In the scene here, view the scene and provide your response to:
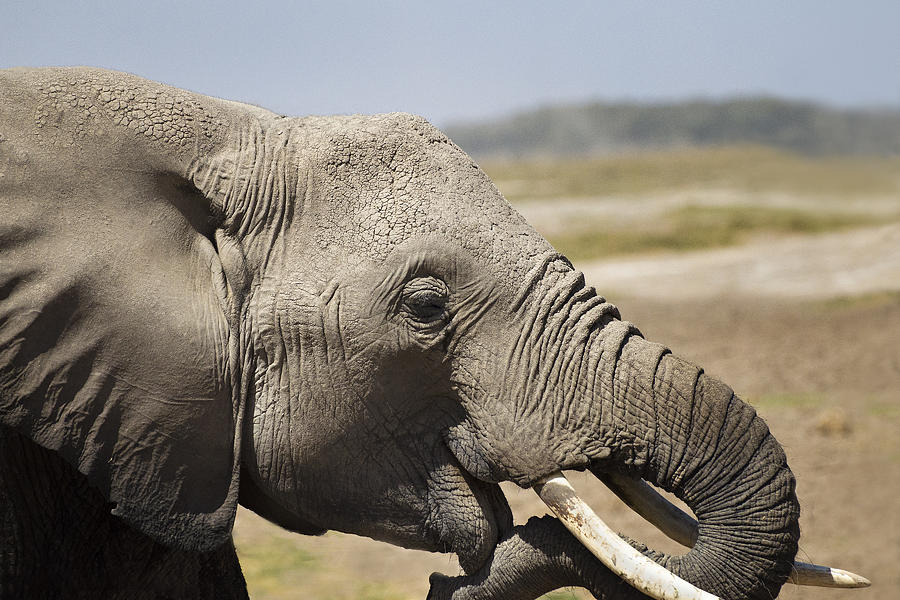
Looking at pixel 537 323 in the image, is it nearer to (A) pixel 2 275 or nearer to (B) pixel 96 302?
(B) pixel 96 302

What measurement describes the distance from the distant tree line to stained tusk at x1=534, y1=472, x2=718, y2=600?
2173 centimetres

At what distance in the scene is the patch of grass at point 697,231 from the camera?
76.9ft

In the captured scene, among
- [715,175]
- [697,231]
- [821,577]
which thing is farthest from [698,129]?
[821,577]

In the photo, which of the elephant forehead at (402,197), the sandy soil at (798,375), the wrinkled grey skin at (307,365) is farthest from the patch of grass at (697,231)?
the wrinkled grey skin at (307,365)

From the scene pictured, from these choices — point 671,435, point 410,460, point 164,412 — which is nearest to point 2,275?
point 164,412

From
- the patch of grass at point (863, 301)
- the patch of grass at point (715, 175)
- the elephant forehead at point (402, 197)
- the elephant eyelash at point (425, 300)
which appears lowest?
the elephant eyelash at point (425, 300)

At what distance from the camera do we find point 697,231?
2466 cm

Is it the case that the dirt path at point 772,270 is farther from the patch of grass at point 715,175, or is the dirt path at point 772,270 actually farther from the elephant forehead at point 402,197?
the elephant forehead at point 402,197

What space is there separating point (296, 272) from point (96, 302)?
0.53 meters

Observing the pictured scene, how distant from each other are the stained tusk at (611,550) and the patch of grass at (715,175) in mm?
21935

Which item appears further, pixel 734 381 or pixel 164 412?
pixel 734 381

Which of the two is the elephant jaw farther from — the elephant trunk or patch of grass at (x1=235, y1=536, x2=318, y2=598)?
patch of grass at (x1=235, y1=536, x2=318, y2=598)

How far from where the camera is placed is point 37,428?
268 cm

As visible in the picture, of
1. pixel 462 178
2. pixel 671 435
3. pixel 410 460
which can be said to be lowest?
pixel 410 460
